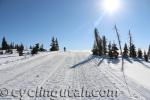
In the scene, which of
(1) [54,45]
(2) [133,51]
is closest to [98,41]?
(2) [133,51]

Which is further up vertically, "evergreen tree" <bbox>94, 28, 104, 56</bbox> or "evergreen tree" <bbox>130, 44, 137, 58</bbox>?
"evergreen tree" <bbox>94, 28, 104, 56</bbox>

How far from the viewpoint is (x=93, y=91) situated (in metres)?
10.3

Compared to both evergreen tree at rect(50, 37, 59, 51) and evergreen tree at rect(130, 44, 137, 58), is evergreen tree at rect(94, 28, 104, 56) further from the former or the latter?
evergreen tree at rect(50, 37, 59, 51)

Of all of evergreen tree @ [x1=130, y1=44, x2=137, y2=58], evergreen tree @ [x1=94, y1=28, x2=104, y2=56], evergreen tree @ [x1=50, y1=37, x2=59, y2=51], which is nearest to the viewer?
evergreen tree @ [x1=94, y1=28, x2=104, y2=56]

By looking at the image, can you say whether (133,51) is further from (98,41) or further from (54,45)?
(54,45)

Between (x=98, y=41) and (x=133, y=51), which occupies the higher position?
(x=98, y=41)

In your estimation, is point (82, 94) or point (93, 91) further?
point (93, 91)

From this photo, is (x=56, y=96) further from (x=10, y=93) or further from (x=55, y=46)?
(x=55, y=46)

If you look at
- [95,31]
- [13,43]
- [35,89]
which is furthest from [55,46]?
[35,89]

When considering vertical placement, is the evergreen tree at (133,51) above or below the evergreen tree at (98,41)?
below

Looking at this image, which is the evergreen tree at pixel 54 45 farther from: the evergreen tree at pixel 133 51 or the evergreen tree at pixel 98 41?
the evergreen tree at pixel 133 51


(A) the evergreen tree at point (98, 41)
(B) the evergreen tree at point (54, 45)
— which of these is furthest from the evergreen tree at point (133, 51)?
(B) the evergreen tree at point (54, 45)

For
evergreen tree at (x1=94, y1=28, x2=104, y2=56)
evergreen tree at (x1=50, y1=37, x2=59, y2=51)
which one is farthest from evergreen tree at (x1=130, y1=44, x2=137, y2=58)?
evergreen tree at (x1=50, y1=37, x2=59, y2=51)

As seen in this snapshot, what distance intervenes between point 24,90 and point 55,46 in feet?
262
